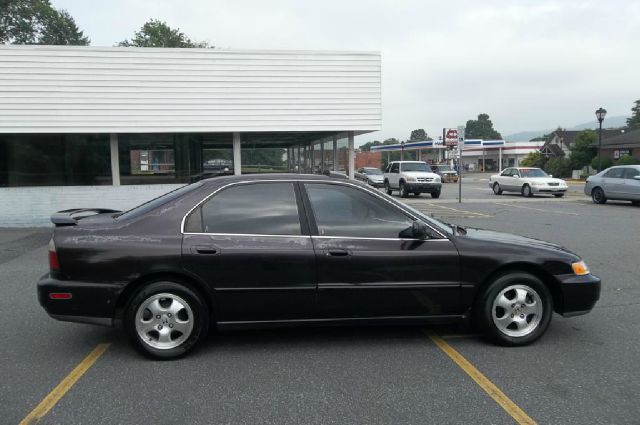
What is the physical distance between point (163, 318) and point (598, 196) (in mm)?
20417

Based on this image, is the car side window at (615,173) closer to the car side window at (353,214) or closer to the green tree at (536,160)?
the car side window at (353,214)

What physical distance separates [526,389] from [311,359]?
1.65 metres

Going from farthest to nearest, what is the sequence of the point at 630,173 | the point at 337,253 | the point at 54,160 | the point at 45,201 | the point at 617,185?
the point at 617,185, the point at 630,173, the point at 54,160, the point at 45,201, the point at 337,253

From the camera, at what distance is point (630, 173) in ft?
64.1

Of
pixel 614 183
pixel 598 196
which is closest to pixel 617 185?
pixel 614 183

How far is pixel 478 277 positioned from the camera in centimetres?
453

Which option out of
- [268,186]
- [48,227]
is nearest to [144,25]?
[48,227]

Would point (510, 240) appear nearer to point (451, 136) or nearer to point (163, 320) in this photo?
point (163, 320)

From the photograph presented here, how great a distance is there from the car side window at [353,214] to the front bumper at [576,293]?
1.49 meters

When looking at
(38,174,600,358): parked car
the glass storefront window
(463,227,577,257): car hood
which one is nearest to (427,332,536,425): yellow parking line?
(38,174,600,358): parked car

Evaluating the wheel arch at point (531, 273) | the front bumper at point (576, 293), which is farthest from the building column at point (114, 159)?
the front bumper at point (576, 293)

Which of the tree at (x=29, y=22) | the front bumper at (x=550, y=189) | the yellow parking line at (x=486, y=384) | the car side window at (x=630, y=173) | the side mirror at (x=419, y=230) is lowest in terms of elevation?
the yellow parking line at (x=486, y=384)

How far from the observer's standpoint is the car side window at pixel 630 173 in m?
19.2

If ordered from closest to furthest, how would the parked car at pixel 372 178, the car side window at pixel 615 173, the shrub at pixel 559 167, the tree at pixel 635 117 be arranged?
the car side window at pixel 615 173 → the parked car at pixel 372 178 → the shrub at pixel 559 167 → the tree at pixel 635 117
